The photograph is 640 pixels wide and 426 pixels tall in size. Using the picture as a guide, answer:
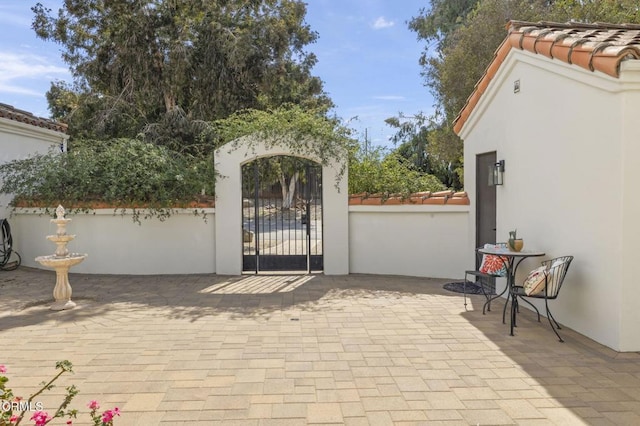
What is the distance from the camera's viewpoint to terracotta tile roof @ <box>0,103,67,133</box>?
11388 millimetres

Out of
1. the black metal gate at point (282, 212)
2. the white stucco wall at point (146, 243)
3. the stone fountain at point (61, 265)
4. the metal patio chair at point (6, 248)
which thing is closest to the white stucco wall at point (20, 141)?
the metal patio chair at point (6, 248)

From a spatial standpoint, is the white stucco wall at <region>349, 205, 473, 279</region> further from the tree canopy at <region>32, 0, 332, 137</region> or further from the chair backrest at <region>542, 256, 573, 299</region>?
the tree canopy at <region>32, 0, 332, 137</region>

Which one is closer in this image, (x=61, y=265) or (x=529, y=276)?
(x=529, y=276)

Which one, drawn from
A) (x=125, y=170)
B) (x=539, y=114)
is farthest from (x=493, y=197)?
(x=125, y=170)

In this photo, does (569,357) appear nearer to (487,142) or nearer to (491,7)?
(487,142)

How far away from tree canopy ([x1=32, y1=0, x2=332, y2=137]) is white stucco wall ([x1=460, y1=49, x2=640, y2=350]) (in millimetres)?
10091

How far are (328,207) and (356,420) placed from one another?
6473 mm

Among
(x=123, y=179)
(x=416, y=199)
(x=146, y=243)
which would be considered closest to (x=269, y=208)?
(x=146, y=243)

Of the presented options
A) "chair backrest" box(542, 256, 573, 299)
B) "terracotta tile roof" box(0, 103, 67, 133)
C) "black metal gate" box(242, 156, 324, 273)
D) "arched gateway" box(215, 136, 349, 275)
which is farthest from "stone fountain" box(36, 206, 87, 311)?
"chair backrest" box(542, 256, 573, 299)

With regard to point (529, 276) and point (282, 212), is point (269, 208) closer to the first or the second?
point (282, 212)

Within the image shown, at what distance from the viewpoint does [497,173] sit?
25.4ft

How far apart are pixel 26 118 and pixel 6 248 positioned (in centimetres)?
365

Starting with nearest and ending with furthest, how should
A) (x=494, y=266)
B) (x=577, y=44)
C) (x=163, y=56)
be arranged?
(x=577, y=44)
(x=494, y=266)
(x=163, y=56)

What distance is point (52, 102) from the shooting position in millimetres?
23359
